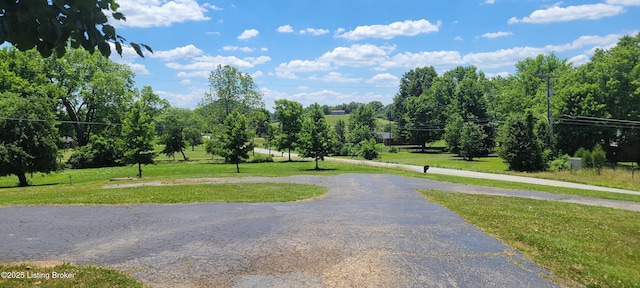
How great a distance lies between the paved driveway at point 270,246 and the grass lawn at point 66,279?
1.14ft

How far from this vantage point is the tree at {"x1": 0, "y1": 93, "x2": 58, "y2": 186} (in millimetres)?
24547

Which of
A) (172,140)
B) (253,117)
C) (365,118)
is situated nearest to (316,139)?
(253,117)

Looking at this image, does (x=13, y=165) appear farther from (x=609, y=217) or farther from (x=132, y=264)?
(x=609, y=217)

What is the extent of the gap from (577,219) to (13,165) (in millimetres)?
30138

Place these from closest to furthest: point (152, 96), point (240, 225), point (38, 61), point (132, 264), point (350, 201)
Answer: point (132, 264) < point (240, 225) < point (350, 201) < point (38, 61) < point (152, 96)

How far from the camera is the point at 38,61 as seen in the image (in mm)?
48875

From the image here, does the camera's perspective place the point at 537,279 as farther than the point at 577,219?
No

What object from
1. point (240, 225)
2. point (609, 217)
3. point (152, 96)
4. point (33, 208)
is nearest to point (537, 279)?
point (240, 225)

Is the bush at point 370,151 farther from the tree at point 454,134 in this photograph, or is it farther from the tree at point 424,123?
the tree at point 424,123

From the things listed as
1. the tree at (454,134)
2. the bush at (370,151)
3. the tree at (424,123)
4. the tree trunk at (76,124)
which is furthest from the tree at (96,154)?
the tree at (424,123)

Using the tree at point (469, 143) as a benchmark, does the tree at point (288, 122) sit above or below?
above

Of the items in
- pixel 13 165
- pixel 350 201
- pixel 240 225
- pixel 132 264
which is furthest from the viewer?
pixel 13 165

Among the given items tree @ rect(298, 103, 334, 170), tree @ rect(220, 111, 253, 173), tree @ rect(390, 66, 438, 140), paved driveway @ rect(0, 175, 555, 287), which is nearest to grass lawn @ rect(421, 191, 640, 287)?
paved driveway @ rect(0, 175, 555, 287)

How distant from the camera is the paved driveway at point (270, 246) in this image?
Result: 6.39m
